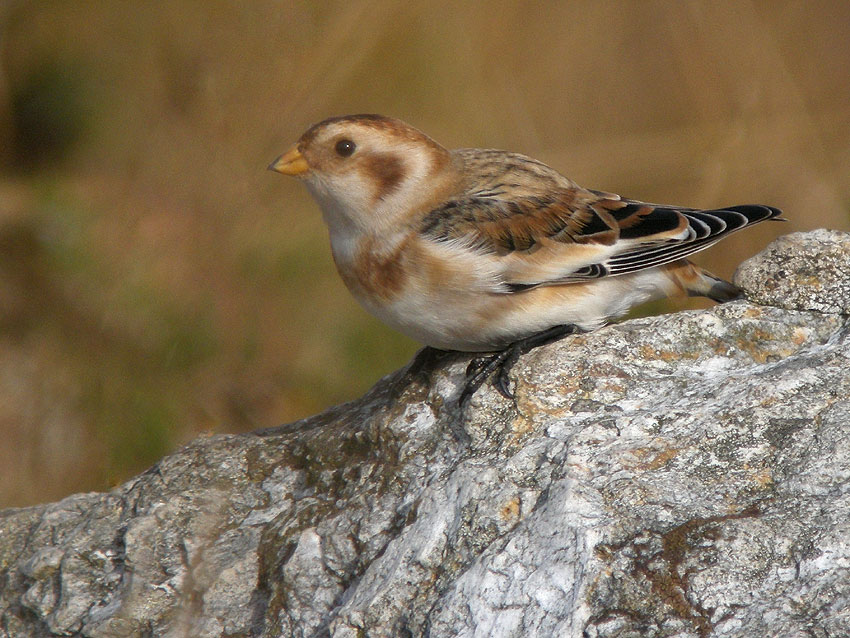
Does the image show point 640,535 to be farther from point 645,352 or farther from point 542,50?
point 542,50

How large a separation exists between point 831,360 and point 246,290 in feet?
13.6

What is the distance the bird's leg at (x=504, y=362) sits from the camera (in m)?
3.06

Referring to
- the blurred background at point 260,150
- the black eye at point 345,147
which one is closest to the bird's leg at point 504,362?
the black eye at point 345,147

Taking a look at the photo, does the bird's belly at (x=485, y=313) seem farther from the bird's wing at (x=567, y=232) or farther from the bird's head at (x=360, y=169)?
the bird's head at (x=360, y=169)

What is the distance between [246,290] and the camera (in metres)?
6.26

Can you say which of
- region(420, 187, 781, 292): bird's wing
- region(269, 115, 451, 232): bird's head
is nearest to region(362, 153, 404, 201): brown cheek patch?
region(269, 115, 451, 232): bird's head

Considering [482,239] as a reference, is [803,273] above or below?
below

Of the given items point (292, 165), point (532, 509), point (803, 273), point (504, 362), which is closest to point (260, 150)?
point (292, 165)

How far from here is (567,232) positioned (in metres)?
3.74

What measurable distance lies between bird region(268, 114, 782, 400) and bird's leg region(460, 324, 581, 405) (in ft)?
0.04

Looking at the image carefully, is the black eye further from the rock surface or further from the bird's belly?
the rock surface

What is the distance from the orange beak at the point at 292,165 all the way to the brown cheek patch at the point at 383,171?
221 millimetres

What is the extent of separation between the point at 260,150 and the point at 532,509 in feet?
13.3

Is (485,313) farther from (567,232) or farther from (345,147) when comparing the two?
(345,147)
